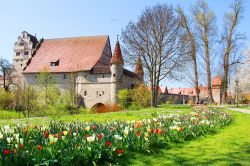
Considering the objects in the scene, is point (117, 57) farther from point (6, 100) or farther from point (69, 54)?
point (6, 100)

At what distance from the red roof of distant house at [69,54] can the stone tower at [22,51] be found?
2.20 meters

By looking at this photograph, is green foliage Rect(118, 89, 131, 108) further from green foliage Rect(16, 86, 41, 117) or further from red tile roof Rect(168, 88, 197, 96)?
red tile roof Rect(168, 88, 197, 96)

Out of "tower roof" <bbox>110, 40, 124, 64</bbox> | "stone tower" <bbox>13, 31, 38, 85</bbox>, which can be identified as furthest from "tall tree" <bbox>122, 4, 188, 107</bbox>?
"stone tower" <bbox>13, 31, 38, 85</bbox>

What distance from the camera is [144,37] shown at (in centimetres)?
3447

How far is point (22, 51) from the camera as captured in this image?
63344 millimetres

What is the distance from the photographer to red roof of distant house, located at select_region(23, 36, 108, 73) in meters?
54.8

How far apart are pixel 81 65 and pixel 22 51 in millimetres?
16420

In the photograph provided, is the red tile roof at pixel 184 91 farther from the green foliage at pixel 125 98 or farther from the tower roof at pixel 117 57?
the green foliage at pixel 125 98

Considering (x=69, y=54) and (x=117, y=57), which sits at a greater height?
(x=69, y=54)

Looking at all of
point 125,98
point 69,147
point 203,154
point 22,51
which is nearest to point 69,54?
point 22,51

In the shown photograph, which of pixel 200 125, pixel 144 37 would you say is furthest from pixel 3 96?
pixel 200 125

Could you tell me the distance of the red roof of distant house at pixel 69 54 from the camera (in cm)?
5477

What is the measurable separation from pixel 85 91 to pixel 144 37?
21517 millimetres

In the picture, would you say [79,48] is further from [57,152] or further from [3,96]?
[57,152]
